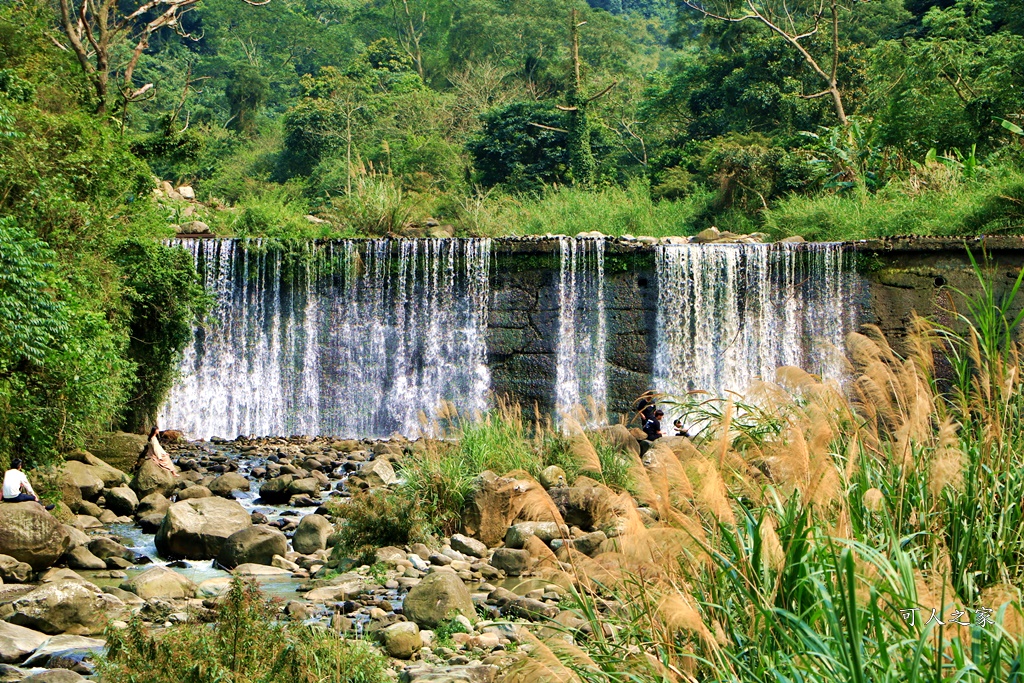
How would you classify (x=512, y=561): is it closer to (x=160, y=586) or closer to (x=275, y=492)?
(x=160, y=586)

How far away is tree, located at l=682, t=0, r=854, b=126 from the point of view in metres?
25.3

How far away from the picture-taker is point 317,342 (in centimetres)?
1825

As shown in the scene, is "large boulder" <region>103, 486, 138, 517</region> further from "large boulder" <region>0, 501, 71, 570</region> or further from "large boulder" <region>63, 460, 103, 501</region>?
"large boulder" <region>0, 501, 71, 570</region>

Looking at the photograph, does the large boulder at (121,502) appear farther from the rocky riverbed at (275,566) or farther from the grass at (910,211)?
the grass at (910,211)

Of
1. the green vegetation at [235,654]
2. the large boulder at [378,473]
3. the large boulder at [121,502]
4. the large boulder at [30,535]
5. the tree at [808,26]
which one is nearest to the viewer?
the green vegetation at [235,654]

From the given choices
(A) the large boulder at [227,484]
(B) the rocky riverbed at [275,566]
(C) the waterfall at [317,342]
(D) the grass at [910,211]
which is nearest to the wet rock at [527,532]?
(B) the rocky riverbed at [275,566]

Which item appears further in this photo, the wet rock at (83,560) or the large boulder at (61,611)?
the wet rock at (83,560)

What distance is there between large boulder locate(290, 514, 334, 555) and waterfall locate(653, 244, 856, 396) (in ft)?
27.9

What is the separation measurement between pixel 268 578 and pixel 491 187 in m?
21.2

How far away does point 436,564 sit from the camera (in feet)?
28.5

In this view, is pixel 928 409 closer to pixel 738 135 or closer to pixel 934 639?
pixel 934 639

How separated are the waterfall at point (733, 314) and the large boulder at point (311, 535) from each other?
8.49 m

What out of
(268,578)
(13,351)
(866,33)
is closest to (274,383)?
(13,351)

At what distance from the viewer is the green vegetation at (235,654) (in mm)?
4383
